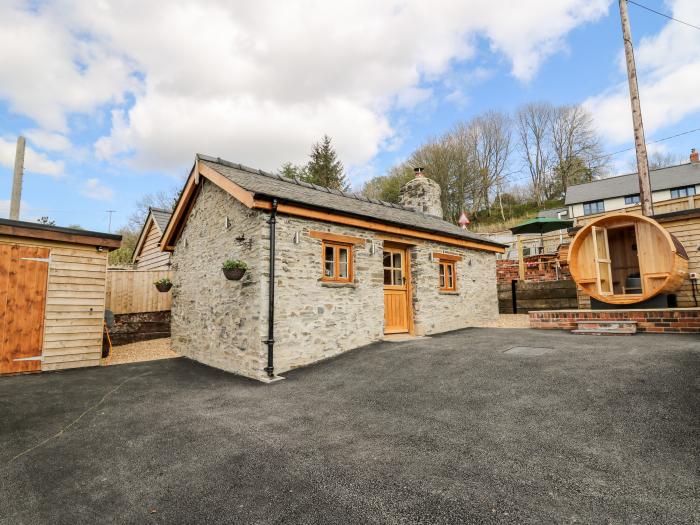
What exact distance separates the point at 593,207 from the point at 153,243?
110 feet

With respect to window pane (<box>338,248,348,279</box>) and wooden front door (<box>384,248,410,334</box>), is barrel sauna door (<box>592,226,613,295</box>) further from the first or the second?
window pane (<box>338,248,348,279</box>)

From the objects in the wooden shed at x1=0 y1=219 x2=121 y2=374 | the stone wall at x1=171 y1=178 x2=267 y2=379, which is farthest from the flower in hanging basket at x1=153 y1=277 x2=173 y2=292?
the wooden shed at x1=0 y1=219 x2=121 y2=374

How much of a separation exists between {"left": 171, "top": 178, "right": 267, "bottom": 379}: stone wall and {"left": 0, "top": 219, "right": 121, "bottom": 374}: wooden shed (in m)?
1.98

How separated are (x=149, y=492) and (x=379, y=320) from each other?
6149 millimetres

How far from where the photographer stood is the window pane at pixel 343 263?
811cm

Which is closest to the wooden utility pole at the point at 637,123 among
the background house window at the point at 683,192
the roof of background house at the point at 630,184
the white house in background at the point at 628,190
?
the white house in background at the point at 628,190

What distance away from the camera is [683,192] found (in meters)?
26.8

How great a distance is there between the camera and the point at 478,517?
2391 mm

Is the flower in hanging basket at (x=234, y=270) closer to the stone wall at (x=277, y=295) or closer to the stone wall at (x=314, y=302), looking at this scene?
the stone wall at (x=277, y=295)

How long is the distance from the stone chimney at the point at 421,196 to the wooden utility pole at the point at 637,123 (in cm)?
665

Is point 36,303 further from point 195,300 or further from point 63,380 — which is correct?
point 195,300

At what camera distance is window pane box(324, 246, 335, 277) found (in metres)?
7.88

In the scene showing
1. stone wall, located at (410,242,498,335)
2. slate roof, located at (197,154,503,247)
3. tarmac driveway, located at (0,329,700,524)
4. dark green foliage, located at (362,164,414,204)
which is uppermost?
dark green foliage, located at (362,164,414,204)

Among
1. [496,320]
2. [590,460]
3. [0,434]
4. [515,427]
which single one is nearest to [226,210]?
[0,434]
